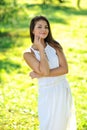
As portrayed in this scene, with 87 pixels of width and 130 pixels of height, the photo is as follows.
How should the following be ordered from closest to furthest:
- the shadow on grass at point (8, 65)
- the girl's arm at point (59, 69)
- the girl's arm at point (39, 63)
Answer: the girl's arm at point (39, 63) → the girl's arm at point (59, 69) → the shadow on grass at point (8, 65)

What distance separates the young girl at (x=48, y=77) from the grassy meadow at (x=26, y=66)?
226 cm

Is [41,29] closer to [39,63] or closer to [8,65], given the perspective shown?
[39,63]

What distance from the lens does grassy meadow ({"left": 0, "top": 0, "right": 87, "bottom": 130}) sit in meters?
8.06

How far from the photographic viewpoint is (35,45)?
16.8 ft

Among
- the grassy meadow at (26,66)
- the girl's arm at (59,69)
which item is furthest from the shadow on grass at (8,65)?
the girl's arm at (59,69)

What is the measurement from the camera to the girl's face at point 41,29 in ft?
16.5

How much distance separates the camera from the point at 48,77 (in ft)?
16.7

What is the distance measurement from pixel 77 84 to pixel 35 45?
5.81 meters

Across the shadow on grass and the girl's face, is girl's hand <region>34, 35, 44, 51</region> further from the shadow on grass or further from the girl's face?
the shadow on grass

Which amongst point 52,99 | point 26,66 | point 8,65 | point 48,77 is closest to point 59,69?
point 48,77

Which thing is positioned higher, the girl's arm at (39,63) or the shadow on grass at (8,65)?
the girl's arm at (39,63)

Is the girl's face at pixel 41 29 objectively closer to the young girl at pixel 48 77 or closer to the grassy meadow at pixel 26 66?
the young girl at pixel 48 77

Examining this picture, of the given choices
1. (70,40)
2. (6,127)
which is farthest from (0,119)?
(70,40)

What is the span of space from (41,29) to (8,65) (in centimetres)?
843
